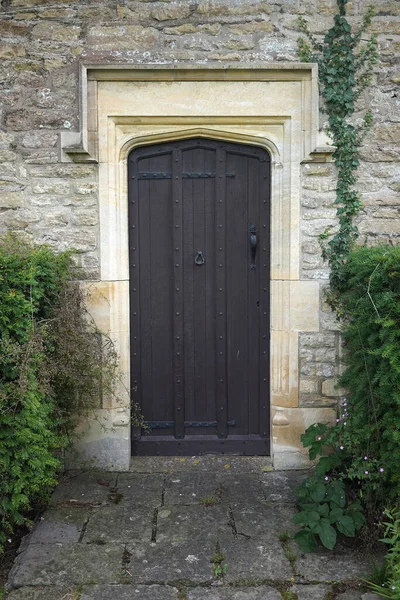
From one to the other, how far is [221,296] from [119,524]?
1.87m

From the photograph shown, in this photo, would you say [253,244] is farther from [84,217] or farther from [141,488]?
[141,488]

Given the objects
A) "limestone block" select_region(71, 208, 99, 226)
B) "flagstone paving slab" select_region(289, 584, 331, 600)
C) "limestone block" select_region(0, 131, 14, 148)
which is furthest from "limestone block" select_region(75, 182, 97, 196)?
"flagstone paving slab" select_region(289, 584, 331, 600)

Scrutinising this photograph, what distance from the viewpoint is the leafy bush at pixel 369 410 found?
3.23m

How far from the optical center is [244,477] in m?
4.35

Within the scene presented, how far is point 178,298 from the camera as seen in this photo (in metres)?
4.64

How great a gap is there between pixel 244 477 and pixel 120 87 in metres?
3.06

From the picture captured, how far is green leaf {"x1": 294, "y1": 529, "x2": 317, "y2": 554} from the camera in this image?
10.8ft

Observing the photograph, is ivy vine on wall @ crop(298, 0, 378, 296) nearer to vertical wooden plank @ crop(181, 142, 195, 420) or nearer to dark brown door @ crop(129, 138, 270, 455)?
dark brown door @ crop(129, 138, 270, 455)

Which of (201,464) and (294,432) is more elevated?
(294,432)

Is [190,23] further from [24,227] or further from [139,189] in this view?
[24,227]

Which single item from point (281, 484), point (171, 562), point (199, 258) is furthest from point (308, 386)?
point (171, 562)

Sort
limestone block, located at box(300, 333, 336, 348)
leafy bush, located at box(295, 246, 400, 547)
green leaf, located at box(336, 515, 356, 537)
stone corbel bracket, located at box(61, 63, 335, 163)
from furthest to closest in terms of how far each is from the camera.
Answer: limestone block, located at box(300, 333, 336, 348) → stone corbel bracket, located at box(61, 63, 335, 163) → green leaf, located at box(336, 515, 356, 537) → leafy bush, located at box(295, 246, 400, 547)

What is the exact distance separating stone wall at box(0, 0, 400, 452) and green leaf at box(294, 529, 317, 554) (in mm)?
2351

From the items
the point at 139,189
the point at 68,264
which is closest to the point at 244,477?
the point at 68,264
